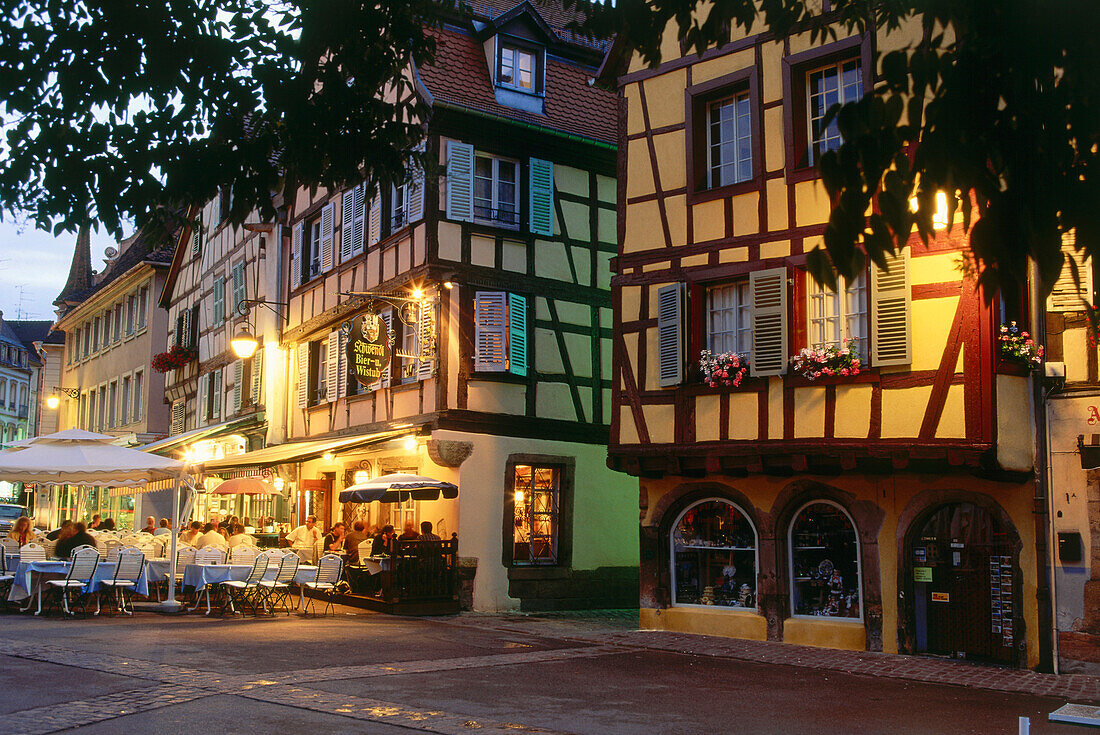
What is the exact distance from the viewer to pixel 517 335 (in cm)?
1909

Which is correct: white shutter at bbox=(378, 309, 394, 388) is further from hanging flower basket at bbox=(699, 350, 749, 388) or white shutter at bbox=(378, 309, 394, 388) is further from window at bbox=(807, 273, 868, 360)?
window at bbox=(807, 273, 868, 360)

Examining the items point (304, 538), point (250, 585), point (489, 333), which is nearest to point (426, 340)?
point (489, 333)

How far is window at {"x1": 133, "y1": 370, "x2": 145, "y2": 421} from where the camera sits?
1439 inches

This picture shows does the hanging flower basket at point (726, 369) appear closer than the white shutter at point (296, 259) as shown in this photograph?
Yes

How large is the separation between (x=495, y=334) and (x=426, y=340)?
3.84 feet

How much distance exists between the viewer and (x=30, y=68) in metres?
6.50

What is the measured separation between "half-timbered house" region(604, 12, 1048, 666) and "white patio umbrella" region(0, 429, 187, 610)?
6.40 meters

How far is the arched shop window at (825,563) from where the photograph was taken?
1409cm

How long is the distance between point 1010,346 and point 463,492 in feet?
29.4

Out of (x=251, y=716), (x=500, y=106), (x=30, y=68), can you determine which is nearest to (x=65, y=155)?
(x=30, y=68)

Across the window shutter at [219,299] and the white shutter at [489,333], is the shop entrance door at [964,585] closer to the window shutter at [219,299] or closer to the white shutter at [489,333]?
the white shutter at [489,333]

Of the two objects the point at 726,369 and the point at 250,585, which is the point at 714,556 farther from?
the point at 250,585

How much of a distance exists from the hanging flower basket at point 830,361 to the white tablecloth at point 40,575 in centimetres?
947

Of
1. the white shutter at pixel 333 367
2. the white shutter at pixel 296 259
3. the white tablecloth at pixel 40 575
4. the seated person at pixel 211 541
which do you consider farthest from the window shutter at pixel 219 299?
the white tablecloth at pixel 40 575
